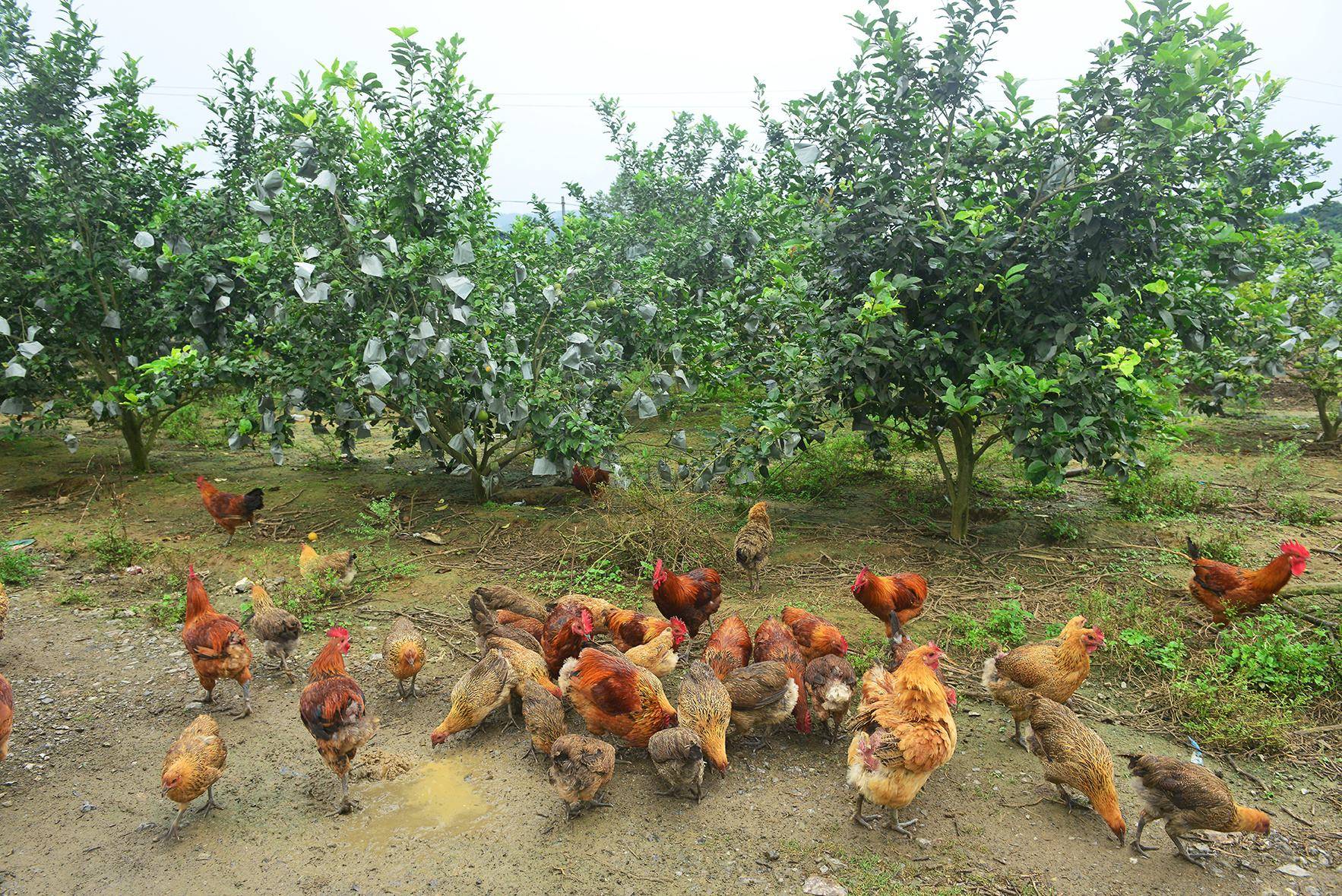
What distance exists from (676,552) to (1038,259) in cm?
381

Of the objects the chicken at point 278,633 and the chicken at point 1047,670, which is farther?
the chicken at point 278,633

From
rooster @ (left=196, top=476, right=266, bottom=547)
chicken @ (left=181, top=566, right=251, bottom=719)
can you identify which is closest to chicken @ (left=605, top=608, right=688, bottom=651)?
chicken @ (left=181, top=566, right=251, bottom=719)

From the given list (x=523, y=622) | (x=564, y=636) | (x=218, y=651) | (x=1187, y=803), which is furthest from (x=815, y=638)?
(x=218, y=651)

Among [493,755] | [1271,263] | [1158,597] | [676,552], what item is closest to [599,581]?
[676,552]

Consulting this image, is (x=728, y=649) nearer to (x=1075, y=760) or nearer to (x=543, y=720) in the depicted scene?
(x=543, y=720)

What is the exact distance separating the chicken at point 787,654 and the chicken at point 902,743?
0.55 meters

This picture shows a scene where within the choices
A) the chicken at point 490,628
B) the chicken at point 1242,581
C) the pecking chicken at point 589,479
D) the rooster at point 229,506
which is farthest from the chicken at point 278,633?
the chicken at point 1242,581

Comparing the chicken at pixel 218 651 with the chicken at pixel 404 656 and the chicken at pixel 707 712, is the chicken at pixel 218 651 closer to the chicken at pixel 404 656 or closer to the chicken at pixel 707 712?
the chicken at pixel 404 656

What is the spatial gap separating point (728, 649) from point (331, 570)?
345cm

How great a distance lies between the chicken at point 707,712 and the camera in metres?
4.30

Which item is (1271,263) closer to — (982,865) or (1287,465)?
(1287,465)

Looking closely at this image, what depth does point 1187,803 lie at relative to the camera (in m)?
3.59

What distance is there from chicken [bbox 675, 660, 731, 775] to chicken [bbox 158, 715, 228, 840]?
7.85 feet

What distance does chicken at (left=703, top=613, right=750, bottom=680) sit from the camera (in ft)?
16.4
